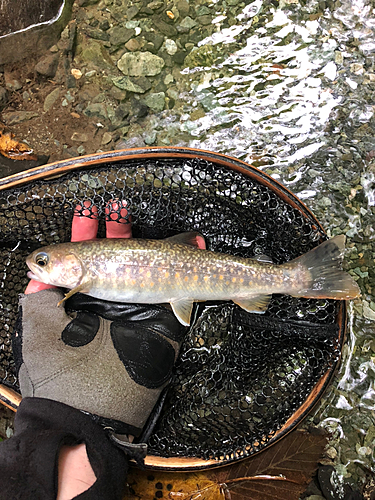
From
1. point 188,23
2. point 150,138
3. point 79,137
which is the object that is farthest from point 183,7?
point 79,137

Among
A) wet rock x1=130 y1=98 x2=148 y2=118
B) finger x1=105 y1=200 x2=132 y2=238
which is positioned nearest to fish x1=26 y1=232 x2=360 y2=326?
finger x1=105 y1=200 x2=132 y2=238

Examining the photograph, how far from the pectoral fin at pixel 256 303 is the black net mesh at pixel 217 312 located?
0.09 metres

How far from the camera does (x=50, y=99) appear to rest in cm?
279

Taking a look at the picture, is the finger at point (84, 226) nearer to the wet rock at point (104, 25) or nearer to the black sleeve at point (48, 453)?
the black sleeve at point (48, 453)

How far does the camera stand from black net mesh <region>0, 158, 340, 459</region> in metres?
2.13

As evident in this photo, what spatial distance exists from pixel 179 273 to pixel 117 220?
475 millimetres

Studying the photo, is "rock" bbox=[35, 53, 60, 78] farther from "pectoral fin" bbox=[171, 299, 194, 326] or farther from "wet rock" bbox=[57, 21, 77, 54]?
"pectoral fin" bbox=[171, 299, 194, 326]

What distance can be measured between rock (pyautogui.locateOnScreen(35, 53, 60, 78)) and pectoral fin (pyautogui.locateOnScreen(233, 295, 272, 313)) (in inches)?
87.5

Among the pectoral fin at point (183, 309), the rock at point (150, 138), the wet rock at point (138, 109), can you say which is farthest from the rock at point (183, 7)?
the pectoral fin at point (183, 309)

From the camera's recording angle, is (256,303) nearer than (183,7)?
Yes

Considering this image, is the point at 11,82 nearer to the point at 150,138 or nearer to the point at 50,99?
the point at 50,99

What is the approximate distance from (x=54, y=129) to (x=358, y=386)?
9.55 feet

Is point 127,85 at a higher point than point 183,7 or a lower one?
lower

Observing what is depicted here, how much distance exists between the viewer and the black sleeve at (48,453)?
5.05 ft
